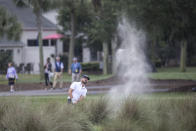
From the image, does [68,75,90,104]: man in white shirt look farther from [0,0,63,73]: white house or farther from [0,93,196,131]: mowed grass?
[0,0,63,73]: white house

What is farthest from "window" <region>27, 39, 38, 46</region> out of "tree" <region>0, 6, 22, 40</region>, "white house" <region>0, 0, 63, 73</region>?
"tree" <region>0, 6, 22, 40</region>

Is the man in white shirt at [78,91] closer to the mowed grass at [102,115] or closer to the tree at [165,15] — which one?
the mowed grass at [102,115]

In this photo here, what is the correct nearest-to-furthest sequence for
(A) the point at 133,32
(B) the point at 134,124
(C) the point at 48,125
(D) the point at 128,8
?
(C) the point at 48,125 < (B) the point at 134,124 < (D) the point at 128,8 < (A) the point at 133,32

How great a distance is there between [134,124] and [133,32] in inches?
509

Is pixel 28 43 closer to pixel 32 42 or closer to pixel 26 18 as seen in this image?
pixel 32 42

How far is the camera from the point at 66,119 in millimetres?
9898

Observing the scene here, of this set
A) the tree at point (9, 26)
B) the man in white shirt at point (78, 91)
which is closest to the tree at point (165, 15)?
the man in white shirt at point (78, 91)

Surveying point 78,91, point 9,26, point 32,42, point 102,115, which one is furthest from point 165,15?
point 32,42

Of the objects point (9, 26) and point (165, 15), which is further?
point (9, 26)

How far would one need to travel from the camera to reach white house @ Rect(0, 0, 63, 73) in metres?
42.7

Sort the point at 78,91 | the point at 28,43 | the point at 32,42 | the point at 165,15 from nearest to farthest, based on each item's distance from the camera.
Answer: the point at 78,91
the point at 165,15
the point at 28,43
the point at 32,42

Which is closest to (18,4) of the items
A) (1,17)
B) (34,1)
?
(34,1)

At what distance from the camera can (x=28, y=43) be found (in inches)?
1777

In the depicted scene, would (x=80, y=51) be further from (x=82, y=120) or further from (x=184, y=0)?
(x=82, y=120)
